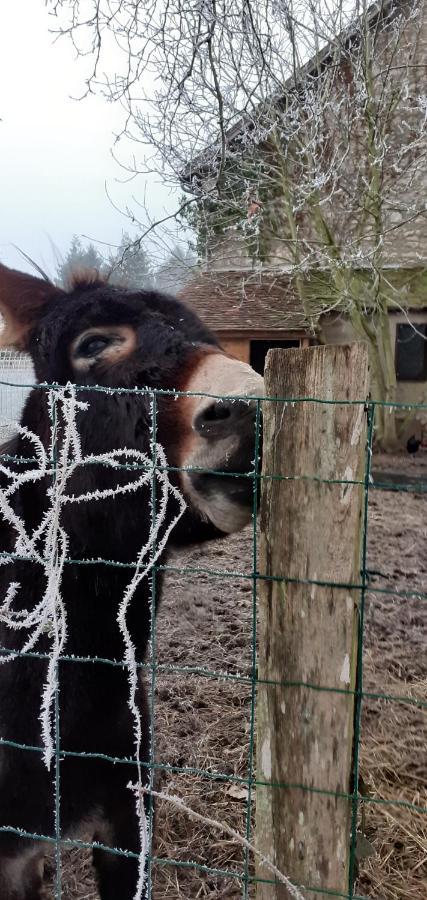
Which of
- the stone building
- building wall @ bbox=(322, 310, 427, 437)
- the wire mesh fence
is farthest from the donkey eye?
building wall @ bbox=(322, 310, 427, 437)

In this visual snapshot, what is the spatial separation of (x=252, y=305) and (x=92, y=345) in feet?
34.3

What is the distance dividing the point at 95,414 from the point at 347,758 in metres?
1.23

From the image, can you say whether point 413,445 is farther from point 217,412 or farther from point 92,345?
point 217,412

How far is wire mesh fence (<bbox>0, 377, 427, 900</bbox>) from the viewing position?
137cm

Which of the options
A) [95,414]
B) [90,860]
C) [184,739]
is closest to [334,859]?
[95,414]

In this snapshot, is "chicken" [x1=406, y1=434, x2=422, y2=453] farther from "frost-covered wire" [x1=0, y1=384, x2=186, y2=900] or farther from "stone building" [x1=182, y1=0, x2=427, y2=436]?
"frost-covered wire" [x1=0, y1=384, x2=186, y2=900]

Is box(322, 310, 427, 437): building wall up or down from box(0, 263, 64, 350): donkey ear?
up

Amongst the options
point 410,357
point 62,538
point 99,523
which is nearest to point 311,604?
point 62,538

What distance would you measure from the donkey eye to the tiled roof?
9351mm

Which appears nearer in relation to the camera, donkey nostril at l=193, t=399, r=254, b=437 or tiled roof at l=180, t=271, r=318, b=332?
donkey nostril at l=193, t=399, r=254, b=437

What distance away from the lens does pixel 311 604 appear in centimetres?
124

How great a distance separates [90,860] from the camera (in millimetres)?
2414

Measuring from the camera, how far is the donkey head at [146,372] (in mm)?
1652

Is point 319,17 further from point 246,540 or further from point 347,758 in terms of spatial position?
point 347,758
